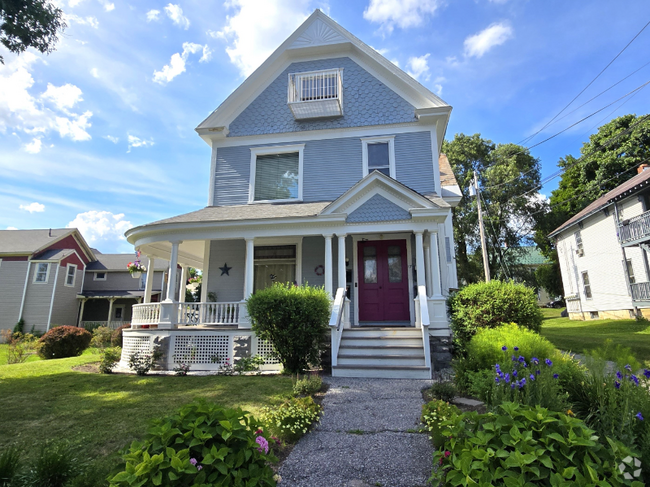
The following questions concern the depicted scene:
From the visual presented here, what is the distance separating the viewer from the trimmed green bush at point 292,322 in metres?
7.45

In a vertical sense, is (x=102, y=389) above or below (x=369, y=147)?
below

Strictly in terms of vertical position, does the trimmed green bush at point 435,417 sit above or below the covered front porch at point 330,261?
below

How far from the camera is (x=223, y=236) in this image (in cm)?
966

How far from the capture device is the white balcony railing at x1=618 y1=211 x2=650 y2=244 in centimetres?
1553

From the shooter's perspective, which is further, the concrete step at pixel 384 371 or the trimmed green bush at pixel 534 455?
the concrete step at pixel 384 371

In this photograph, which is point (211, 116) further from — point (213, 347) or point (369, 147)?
point (213, 347)

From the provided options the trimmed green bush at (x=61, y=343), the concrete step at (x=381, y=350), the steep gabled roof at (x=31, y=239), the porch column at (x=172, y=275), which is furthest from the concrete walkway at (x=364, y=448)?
the steep gabled roof at (x=31, y=239)

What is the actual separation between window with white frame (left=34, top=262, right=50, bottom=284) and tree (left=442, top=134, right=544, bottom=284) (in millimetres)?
28652

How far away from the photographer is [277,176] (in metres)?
11.8

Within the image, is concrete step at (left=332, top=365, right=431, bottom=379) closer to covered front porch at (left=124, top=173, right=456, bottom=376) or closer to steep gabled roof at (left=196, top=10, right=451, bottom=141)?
covered front porch at (left=124, top=173, right=456, bottom=376)

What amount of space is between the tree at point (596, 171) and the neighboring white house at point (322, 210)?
1737 centimetres

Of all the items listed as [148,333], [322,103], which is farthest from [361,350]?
[322,103]

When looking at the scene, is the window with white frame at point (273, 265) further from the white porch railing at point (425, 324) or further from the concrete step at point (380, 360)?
the white porch railing at point (425, 324)

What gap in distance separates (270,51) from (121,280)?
22727mm
